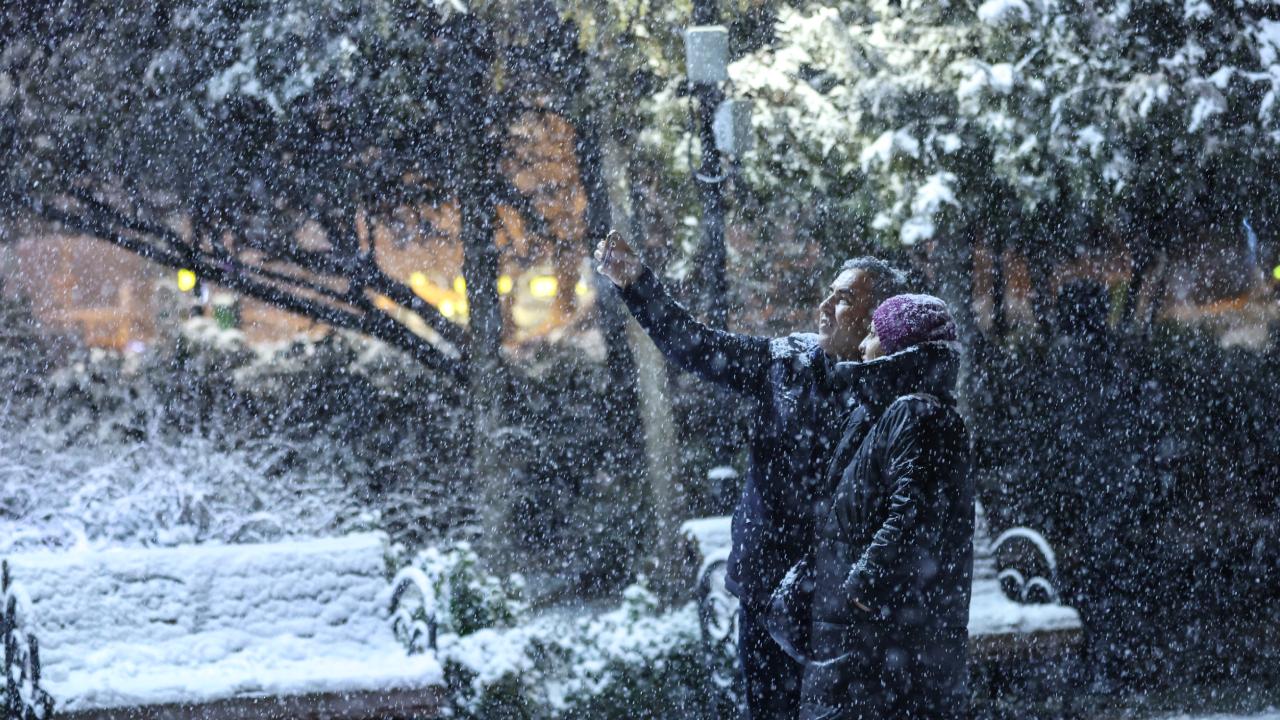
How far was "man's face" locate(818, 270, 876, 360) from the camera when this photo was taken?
3.76 m

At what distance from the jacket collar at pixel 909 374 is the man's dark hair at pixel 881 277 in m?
0.29

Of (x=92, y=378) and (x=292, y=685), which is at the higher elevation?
(x=92, y=378)

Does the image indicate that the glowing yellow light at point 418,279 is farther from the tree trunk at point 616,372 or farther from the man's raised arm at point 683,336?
the man's raised arm at point 683,336

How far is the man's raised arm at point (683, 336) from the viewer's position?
13.0 feet

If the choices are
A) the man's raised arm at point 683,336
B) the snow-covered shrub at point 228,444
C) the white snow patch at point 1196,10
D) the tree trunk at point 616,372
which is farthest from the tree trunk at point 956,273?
the man's raised arm at point 683,336

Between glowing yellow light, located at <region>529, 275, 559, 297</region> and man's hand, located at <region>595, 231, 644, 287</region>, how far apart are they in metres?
7.55

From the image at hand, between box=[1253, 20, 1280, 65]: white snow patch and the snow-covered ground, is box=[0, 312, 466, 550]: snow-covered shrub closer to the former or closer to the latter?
the snow-covered ground

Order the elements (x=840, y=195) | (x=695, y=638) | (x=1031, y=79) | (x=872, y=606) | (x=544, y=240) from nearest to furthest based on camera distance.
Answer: (x=872, y=606) → (x=695, y=638) → (x=1031, y=79) → (x=840, y=195) → (x=544, y=240)

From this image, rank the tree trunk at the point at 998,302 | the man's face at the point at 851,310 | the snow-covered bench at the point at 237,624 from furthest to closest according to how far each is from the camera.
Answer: the tree trunk at the point at 998,302 < the snow-covered bench at the point at 237,624 < the man's face at the point at 851,310

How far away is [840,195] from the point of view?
880 centimetres

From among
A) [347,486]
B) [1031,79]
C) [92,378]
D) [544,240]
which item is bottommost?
[347,486]

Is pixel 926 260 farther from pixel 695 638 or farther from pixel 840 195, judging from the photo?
pixel 695 638

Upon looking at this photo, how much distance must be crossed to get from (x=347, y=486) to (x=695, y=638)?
199 inches

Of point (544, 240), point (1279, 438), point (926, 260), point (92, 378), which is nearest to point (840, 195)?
point (926, 260)
